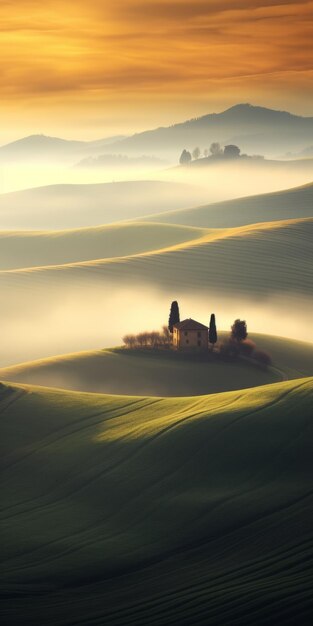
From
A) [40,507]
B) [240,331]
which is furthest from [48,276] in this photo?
[40,507]

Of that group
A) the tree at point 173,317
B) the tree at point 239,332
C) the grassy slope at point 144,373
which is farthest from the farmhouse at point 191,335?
the tree at point 239,332

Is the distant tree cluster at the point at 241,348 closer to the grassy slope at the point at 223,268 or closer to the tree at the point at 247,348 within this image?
the tree at the point at 247,348

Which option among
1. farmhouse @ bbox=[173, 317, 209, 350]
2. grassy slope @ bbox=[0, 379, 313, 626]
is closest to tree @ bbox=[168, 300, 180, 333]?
farmhouse @ bbox=[173, 317, 209, 350]

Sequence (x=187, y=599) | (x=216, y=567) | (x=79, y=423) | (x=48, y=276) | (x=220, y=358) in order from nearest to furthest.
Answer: (x=187, y=599), (x=216, y=567), (x=79, y=423), (x=220, y=358), (x=48, y=276)

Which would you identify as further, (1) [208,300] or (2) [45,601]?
(1) [208,300]

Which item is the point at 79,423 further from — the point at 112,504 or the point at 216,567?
the point at 216,567
